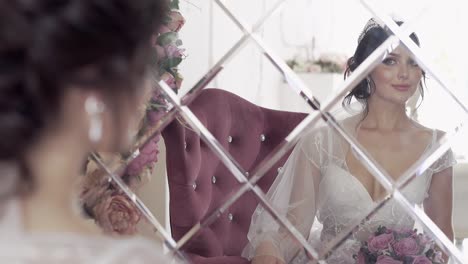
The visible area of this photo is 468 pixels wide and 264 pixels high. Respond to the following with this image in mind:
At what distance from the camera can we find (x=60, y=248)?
1.55 ft

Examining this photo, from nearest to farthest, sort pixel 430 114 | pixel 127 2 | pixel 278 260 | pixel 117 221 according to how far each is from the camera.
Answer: pixel 127 2, pixel 430 114, pixel 278 260, pixel 117 221

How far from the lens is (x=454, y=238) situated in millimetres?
1142

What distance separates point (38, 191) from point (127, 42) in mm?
125

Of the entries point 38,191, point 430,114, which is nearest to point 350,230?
point 430,114

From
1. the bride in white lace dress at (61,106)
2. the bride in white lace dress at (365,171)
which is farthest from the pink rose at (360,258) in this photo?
the bride in white lace dress at (61,106)

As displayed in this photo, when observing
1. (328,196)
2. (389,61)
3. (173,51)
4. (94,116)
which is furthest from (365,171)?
(94,116)

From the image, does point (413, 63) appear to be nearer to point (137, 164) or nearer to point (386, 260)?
point (386, 260)

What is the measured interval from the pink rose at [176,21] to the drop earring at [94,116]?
78 centimetres

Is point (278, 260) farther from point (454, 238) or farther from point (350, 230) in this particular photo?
point (454, 238)

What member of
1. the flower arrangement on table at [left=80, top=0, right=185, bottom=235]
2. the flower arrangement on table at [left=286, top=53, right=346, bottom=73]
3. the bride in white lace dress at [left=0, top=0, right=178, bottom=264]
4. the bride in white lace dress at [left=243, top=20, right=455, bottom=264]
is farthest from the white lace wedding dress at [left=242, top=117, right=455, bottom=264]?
the bride in white lace dress at [left=0, top=0, right=178, bottom=264]

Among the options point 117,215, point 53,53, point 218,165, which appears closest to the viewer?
point 53,53

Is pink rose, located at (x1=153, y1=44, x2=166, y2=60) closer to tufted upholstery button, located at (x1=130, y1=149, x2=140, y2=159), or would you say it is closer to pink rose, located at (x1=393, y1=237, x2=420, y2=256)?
tufted upholstery button, located at (x1=130, y1=149, x2=140, y2=159)

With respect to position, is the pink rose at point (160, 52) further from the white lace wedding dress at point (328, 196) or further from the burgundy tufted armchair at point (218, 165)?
the white lace wedding dress at point (328, 196)

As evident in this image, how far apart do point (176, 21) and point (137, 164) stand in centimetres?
28
